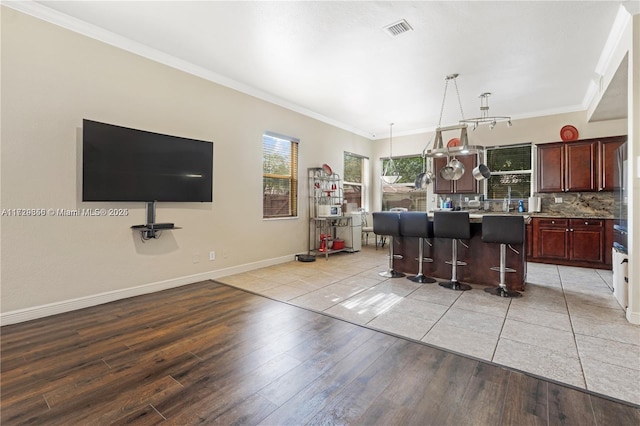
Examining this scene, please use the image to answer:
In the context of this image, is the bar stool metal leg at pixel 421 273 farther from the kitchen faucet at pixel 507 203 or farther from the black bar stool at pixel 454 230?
the kitchen faucet at pixel 507 203

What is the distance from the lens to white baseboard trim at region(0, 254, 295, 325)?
276 cm

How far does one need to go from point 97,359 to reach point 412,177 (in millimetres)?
7049

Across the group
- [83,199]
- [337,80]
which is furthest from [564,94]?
[83,199]

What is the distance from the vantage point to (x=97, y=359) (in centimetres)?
214

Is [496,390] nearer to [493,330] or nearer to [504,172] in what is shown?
[493,330]

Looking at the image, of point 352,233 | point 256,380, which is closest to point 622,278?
point 256,380

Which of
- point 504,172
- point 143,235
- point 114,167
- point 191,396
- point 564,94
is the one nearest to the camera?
point 191,396

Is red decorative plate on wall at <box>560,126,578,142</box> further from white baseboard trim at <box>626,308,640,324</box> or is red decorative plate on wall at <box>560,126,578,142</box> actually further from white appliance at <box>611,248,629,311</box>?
white baseboard trim at <box>626,308,640,324</box>

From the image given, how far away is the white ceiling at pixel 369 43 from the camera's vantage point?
2.85 meters

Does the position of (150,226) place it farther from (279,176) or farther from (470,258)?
(470,258)

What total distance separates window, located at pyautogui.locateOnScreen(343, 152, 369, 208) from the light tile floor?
2.99 meters

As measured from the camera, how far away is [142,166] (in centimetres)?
347

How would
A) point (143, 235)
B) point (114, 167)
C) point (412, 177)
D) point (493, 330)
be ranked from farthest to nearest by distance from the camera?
point (412, 177) < point (143, 235) < point (114, 167) < point (493, 330)

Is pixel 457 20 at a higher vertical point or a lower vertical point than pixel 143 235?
higher
